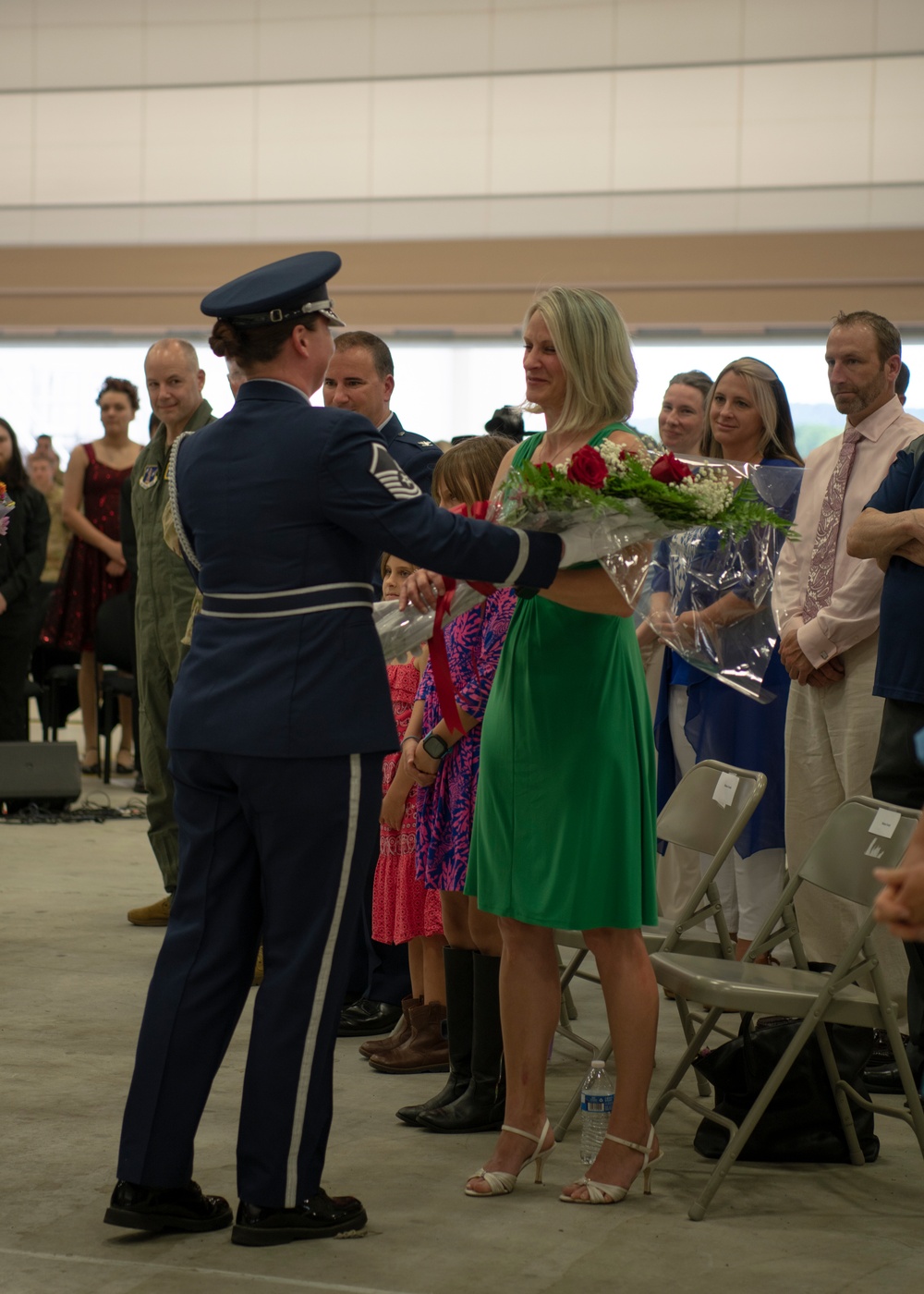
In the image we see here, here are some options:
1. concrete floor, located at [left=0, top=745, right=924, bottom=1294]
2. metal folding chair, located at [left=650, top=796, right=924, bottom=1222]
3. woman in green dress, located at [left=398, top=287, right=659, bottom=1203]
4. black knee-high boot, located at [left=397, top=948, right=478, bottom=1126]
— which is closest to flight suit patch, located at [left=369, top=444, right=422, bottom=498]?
woman in green dress, located at [left=398, top=287, right=659, bottom=1203]

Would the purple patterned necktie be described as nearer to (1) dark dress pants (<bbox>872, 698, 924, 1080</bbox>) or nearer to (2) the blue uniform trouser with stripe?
(1) dark dress pants (<bbox>872, 698, 924, 1080</bbox>)

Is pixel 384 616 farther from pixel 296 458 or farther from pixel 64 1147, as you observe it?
pixel 64 1147

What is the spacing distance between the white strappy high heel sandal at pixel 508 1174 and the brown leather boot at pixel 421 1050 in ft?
2.69

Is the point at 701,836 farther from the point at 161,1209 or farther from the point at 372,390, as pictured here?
the point at 372,390

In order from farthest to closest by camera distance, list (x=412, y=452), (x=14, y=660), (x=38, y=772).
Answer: (x=14, y=660) → (x=38, y=772) → (x=412, y=452)

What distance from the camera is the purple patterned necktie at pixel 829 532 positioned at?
4.32m

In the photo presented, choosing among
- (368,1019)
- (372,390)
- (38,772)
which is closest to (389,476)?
(372,390)

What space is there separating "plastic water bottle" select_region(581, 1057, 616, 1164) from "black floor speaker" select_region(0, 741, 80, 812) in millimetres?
5156

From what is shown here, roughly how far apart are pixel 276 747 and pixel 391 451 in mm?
2048

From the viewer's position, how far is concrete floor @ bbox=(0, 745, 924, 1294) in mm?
2604

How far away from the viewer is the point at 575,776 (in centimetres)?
295

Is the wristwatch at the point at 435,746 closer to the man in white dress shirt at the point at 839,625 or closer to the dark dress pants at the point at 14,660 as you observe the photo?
the man in white dress shirt at the point at 839,625

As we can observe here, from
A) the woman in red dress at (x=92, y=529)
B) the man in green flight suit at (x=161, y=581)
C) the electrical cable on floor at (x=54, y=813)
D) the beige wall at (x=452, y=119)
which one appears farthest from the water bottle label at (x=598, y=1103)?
the beige wall at (x=452, y=119)

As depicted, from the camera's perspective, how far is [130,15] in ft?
38.5
